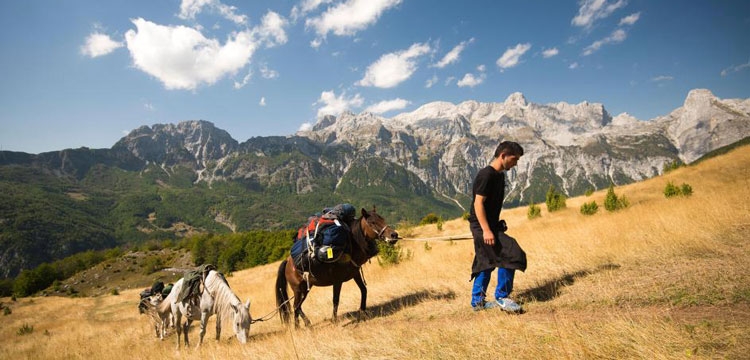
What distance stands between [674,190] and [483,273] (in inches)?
952

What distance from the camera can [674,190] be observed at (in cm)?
2186

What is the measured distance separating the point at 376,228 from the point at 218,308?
3.99 meters

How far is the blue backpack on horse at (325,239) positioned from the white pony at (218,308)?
1.50 metres

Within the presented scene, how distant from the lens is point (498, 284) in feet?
18.4

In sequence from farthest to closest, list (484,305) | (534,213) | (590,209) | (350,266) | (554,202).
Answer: (554,202)
(534,213)
(590,209)
(350,266)
(484,305)

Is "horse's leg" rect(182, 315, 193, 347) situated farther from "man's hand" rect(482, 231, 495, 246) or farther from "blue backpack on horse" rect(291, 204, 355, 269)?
"man's hand" rect(482, 231, 495, 246)

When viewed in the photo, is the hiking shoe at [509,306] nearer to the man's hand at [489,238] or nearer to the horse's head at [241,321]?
the man's hand at [489,238]

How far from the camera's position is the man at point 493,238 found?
5.50 m

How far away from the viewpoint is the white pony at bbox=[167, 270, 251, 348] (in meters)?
6.95

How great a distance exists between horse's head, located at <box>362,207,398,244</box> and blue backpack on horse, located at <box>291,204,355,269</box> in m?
0.47

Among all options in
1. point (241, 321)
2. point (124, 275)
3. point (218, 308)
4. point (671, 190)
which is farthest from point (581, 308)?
point (124, 275)

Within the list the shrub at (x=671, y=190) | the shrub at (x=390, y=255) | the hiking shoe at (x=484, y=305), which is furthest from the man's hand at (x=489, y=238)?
the shrub at (x=671, y=190)

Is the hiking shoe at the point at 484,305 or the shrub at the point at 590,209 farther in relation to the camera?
the shrub at the point at 590,209

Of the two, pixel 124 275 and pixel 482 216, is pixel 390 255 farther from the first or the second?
pixel 124 275
